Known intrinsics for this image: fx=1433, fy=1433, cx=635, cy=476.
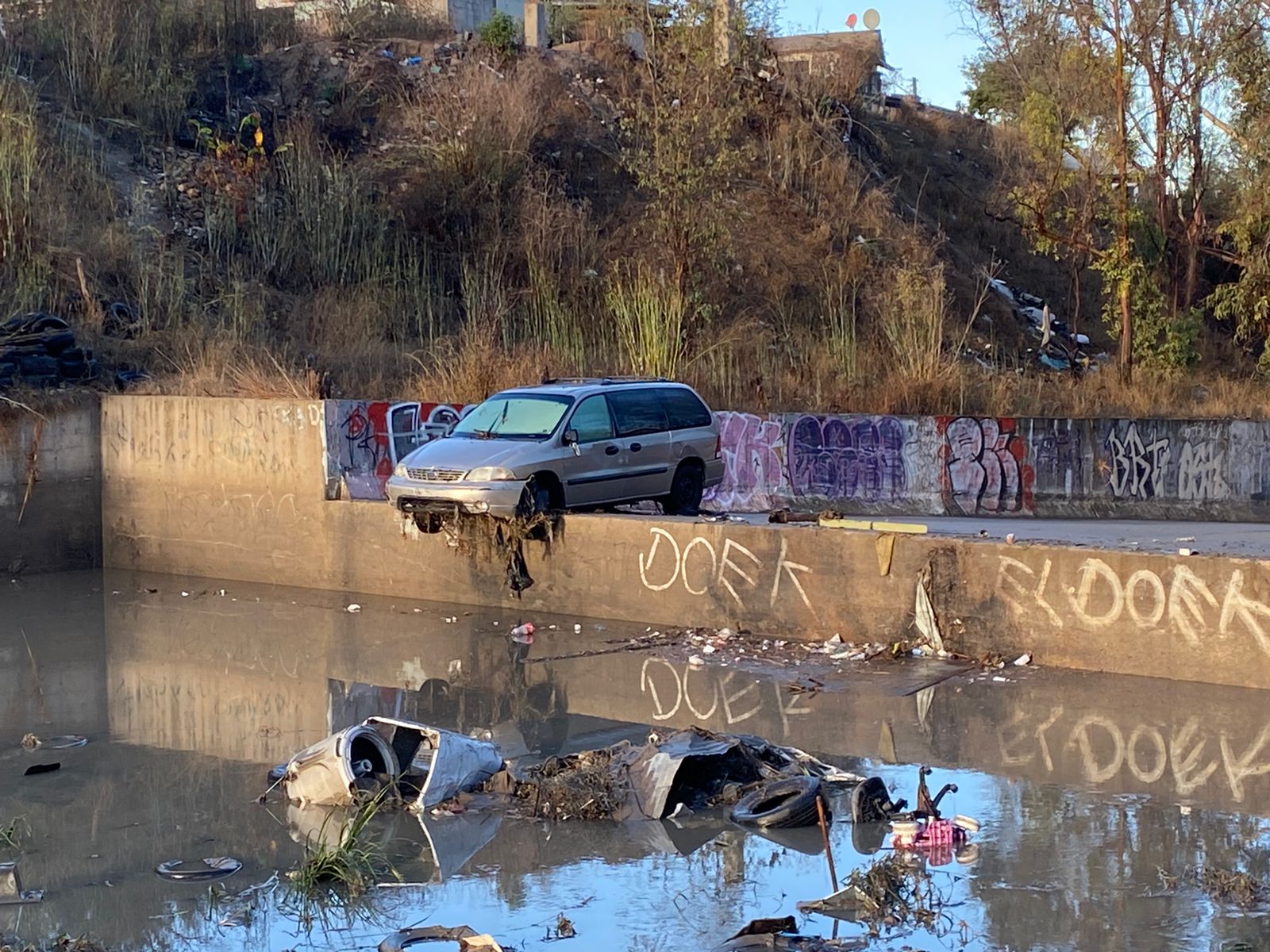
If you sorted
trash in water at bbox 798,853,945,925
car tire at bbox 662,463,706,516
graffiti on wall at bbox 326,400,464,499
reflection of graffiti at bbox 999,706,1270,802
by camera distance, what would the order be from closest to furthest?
trash in water at bbox 798,853,945,925, reflection of graffiti at bbox 999,706,1270,802, car tire at bbox 662,463,706,516, graffiti on wall at bbox 326,400,464,499

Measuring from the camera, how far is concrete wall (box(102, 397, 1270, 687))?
11.9 meters

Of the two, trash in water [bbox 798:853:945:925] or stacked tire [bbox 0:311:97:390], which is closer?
trash in water [bbox 798:853:945:925]

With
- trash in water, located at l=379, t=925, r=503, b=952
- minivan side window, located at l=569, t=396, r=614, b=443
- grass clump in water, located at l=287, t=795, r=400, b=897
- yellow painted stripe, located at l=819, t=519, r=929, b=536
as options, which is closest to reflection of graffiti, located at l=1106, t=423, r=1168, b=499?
minivan side window, located at l=569, t=396, r=614, b=443

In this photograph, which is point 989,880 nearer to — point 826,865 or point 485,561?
point 826,865

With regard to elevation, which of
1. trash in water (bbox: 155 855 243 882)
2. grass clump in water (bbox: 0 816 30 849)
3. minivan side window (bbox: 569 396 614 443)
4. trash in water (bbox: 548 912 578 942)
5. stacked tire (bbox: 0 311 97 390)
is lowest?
grass clump in water (bbox: 0 816 30 849)

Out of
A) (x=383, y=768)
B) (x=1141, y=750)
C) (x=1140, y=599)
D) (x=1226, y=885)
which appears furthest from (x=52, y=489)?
(x=1226, y=885)

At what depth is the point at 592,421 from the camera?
682 inches

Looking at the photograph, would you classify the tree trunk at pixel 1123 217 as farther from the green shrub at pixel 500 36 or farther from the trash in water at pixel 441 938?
the trash in water at pixel 441 938

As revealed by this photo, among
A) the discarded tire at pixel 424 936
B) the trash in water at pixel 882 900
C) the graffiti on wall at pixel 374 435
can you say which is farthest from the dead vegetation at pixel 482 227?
the trash in water at pixel 882 900

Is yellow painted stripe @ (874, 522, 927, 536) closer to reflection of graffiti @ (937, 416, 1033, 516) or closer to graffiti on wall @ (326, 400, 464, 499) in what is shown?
graffiti on wall @ (326, 400, 464, 499)

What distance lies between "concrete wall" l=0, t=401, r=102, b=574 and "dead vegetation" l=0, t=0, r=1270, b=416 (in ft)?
4.87

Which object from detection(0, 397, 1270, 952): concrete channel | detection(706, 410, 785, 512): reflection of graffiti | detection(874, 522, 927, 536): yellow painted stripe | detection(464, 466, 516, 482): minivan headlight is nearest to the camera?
detection(0, 397, 1270, 952): concrete channel

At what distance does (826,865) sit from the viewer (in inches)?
304

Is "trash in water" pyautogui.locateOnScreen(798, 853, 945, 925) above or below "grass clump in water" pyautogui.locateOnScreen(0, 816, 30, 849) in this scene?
above
